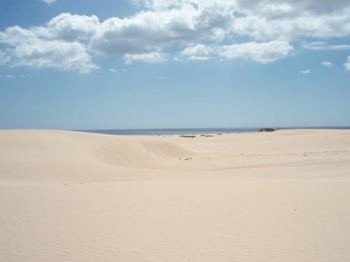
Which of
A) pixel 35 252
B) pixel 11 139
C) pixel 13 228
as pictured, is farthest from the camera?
pixel 11 139

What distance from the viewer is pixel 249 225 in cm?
718

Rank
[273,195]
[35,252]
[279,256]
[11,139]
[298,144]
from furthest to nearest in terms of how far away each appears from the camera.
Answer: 1. [298,144]
2. [11,139]
3. [273,195]
4. [35,252]
5. [279,256]

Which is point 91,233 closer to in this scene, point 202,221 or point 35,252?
point 35,252

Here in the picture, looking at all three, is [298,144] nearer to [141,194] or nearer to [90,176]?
[90,176]

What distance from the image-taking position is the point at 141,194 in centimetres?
1048

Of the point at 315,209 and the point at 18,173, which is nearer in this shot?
the point at 315,209

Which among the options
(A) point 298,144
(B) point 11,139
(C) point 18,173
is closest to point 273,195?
(C) point 18,173

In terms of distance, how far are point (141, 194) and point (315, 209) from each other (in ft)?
15.7

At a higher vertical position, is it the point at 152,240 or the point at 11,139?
the point at 11,139

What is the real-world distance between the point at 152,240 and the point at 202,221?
60.0 inches

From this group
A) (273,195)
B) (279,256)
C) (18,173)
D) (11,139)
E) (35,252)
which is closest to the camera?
(279,256)

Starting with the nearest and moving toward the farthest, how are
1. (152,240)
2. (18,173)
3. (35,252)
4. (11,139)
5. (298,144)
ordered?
(35,252)
(152,240)
(18,173)
(11,139)
(298,144)

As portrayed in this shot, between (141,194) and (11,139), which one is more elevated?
(11,139)

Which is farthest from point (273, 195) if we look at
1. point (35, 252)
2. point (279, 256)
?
point (35, 252)
